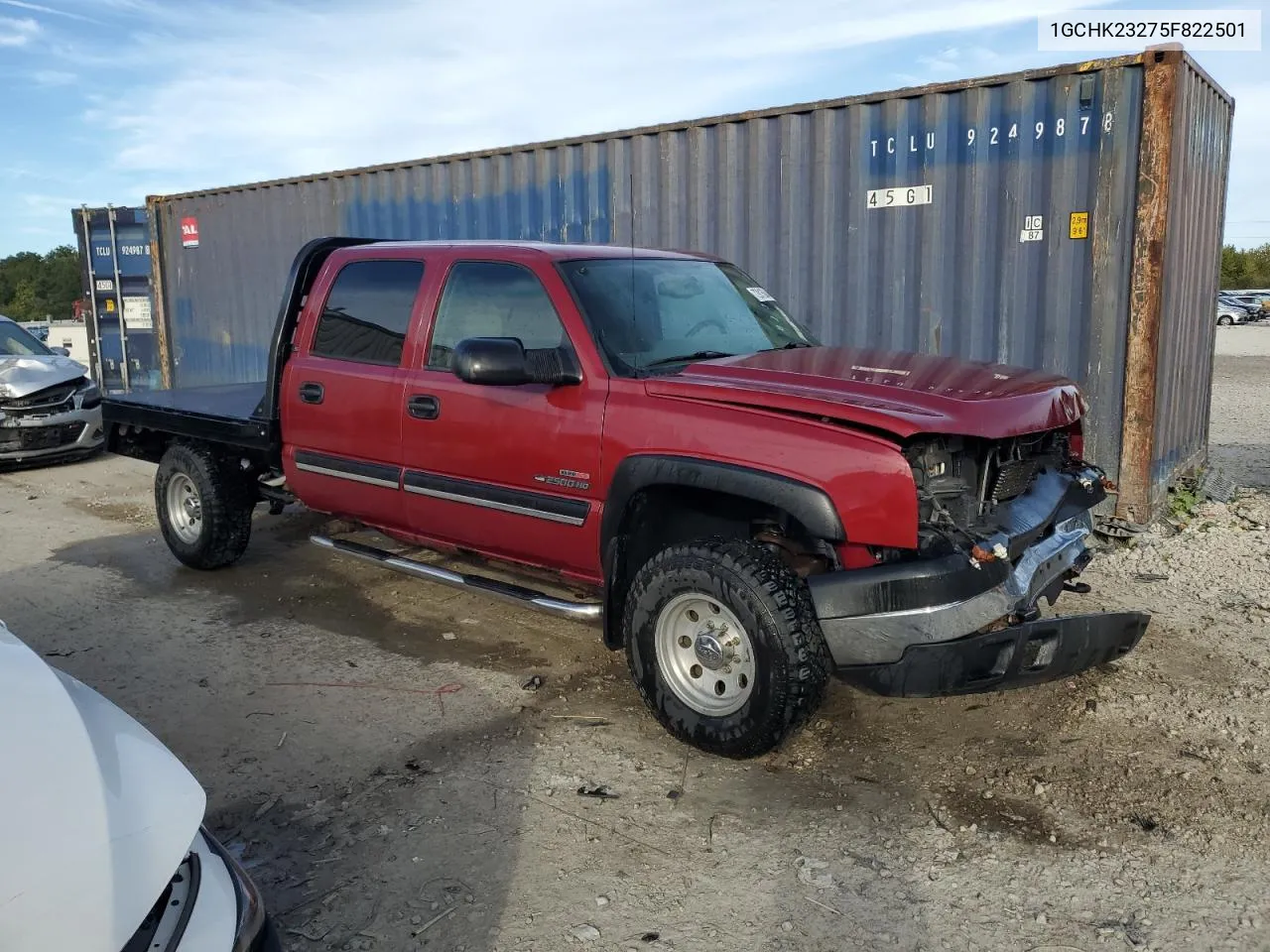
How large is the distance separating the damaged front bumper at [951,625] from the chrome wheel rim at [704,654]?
1.15ft

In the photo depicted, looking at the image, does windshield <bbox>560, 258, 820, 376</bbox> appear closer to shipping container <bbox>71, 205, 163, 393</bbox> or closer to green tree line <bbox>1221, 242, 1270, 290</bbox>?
shipping container <bbox>71, 205, 163, 393</bbox>

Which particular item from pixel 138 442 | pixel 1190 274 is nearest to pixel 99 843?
pixel 138 442

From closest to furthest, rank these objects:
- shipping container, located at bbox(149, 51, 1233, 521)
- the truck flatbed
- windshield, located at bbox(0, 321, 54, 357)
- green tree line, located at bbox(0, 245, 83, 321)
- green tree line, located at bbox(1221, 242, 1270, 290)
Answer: the truck flatbed → shipping container, located at bbox(149, 51, 1233, 521) → windshield, located at bbox(0, 321, 54, 357) → green tree line, located at bbox(0, 245, 83, 321) → green tree line, located at bbox(1221, 242, 1270, 290)

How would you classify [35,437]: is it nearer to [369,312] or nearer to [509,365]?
[369,312]

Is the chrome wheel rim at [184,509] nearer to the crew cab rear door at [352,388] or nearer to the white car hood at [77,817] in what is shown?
the crew cab rear door at [352,388]

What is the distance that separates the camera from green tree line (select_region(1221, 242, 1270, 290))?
2692 inches

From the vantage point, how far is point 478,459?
4418 mm

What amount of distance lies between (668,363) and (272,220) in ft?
30.4

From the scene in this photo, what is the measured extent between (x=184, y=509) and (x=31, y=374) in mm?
4969

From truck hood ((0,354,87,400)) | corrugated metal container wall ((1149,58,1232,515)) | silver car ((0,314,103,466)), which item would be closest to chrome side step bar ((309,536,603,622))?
corrugated metal container wall ((1149,58,1232,515))

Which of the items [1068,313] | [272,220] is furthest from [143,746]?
[272,220]

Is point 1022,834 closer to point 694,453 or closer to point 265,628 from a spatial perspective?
point 694,453

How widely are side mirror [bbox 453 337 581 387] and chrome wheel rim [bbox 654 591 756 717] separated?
39.9 inches

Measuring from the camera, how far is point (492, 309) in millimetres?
4520
